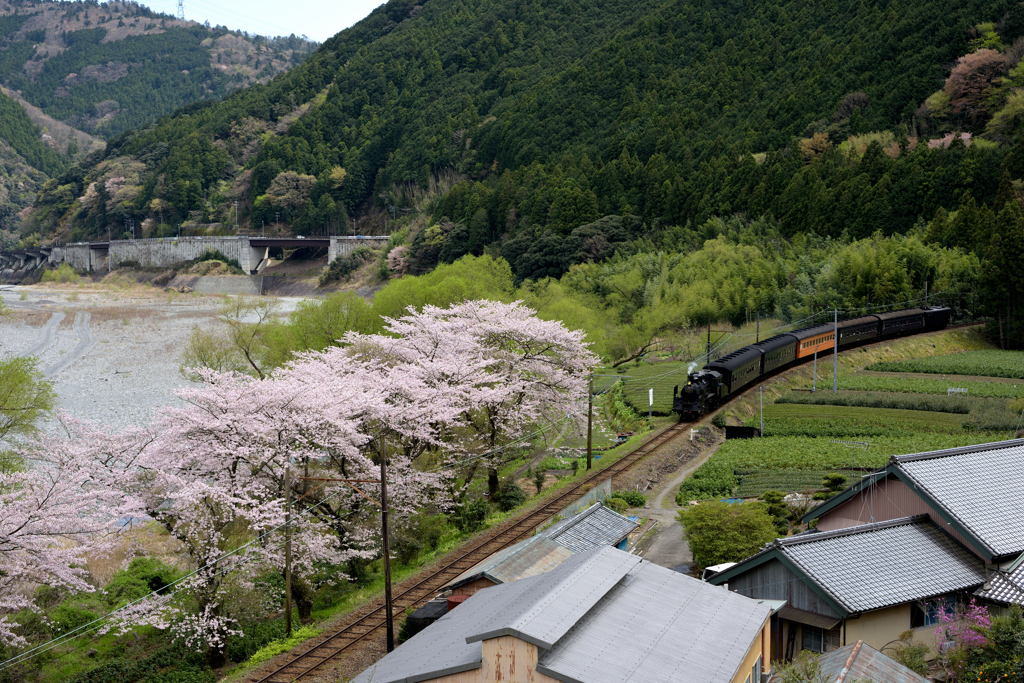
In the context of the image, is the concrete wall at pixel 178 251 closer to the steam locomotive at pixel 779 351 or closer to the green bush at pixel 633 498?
the steam locomotive at pixel 779 351

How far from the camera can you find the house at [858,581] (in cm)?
1530

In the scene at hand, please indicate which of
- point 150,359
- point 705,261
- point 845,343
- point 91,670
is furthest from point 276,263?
point 91,670

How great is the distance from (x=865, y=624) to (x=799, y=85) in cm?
8785

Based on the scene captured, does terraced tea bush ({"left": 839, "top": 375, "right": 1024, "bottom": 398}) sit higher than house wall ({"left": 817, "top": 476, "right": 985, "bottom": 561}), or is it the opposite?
house wall ({"left": 817, "top": 476, "right": 985, "bottom": 561})

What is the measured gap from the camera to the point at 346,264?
11638 cm

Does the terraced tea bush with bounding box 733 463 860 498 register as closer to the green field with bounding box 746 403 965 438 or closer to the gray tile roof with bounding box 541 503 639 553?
the gray tile roof with bounding box 541 503 639 553

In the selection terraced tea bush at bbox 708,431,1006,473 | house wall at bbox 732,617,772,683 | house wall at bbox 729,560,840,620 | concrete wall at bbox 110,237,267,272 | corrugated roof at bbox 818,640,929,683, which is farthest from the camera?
concrete wall at bbox 110,237,267,272

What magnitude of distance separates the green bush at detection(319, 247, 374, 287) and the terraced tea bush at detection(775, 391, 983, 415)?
82050mm

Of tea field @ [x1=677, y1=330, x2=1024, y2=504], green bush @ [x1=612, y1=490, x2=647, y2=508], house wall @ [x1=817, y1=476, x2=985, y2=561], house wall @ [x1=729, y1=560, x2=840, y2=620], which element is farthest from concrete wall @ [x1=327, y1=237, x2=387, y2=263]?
house wall @ [x1=729, y1=560, x2=840, y2=620]

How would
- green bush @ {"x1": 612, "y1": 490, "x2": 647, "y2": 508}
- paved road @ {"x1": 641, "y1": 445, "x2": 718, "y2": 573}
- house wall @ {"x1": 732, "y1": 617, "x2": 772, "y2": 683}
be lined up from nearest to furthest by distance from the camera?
house wall @ {"x1": 732, "y1": 617, "x2": 772, "y2": 683}, paved road @ {"x1": 641, "y1": 445, "x2": 718, "y2": 573}, green bush @ {"x1": 612, "y1": 490, "x2": 647, "y2": 508}

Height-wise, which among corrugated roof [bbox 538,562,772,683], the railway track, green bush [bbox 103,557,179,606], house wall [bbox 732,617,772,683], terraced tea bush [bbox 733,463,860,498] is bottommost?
green bush [bbox 103,557,179,606]

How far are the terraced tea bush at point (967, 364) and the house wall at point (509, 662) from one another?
39.6 meters

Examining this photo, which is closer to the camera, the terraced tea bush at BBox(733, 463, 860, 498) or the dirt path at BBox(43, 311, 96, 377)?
the terraced tea bush at BBox(733, 463, 860, 498)

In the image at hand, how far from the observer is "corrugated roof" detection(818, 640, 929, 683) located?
12133 millimetres
